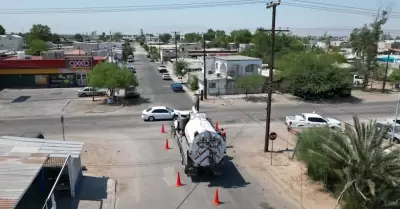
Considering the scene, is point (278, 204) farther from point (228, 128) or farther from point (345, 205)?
point (228, 128)

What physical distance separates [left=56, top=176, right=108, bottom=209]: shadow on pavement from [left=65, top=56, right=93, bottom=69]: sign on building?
3341cm

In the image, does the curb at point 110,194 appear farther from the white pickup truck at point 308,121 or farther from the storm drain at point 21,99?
the storm drain at point 21,99

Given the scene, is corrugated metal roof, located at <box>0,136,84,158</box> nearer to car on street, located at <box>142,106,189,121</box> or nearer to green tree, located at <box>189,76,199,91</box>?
car on street, located at <box>142,106,189,121</box>

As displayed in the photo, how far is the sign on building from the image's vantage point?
47562 millimetres

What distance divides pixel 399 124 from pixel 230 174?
48.7 feet

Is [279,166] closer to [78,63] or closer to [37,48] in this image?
[78,63]

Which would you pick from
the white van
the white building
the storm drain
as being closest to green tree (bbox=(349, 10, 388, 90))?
the white van

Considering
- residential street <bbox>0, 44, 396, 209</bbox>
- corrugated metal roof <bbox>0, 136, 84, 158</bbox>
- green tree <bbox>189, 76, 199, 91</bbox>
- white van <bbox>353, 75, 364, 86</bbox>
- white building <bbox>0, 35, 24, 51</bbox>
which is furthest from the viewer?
white building <bbox>0, 35, 24, 51</bbox>

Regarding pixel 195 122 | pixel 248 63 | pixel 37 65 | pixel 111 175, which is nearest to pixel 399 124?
pixel 195 122

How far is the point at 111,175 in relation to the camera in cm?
1770

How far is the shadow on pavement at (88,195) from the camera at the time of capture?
14.4m

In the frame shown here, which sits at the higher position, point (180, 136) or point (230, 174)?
point (180, 136)

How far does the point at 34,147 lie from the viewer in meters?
15.4

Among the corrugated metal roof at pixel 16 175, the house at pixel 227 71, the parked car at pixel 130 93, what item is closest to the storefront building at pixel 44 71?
the parked car at pixel 130 93
